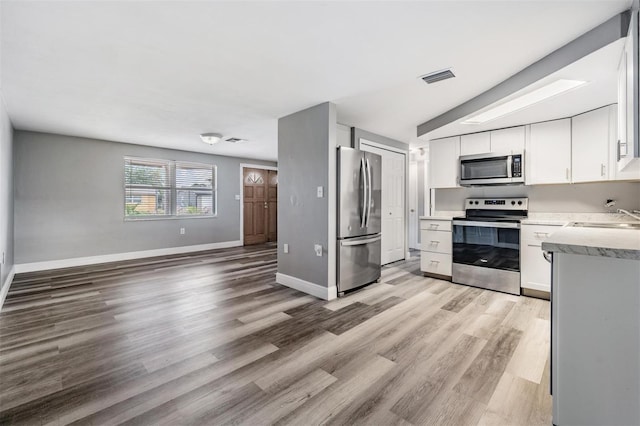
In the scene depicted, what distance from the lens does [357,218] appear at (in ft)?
11.6

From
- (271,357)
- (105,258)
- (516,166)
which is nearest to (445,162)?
(516,166)

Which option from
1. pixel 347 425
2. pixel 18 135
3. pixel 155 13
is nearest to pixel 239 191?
pixel 18 135

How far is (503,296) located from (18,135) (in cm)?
722

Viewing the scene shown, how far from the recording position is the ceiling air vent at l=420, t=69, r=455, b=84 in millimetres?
2520

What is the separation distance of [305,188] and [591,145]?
311 cm

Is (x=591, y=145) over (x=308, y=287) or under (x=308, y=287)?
over

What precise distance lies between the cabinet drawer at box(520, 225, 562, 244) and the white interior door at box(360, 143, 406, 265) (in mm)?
2029

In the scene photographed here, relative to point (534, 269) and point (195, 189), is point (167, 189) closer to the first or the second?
point (195, 189)

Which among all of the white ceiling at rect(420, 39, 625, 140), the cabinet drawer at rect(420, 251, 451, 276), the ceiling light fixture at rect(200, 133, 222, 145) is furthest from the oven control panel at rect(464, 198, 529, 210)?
the ceiling light fixture at rect(200, 133, 222, 145)

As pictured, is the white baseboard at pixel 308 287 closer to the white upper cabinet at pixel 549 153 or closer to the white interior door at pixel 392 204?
the white interior door at pixel 392 204

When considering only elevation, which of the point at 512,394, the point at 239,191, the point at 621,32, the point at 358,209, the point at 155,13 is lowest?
the point at 512,394

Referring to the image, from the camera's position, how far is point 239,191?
7344 mm

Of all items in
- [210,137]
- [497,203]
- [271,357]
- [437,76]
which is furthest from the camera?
[210,137]

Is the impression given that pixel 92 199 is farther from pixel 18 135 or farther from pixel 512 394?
pixel 512 394
